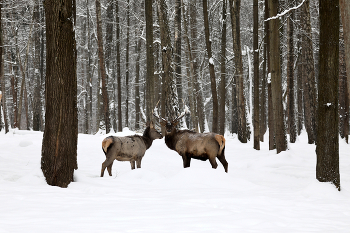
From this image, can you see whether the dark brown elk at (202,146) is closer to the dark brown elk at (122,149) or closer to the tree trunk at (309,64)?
the dark brown elk at (122,149)

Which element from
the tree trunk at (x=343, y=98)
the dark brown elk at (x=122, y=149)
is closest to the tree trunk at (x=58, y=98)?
the dark brown elk at (x=122, y=149)

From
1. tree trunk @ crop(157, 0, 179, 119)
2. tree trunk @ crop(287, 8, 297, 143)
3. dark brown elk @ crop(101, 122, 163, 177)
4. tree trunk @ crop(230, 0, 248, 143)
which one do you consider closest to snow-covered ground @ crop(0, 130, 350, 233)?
dark brown elk @ crop(101, 122, 163, 177)

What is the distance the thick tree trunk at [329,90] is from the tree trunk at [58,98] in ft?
15.8

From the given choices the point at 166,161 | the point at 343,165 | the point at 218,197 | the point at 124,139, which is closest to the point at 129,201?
the point at 218,197

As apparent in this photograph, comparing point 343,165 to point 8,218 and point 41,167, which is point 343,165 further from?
point 8,218

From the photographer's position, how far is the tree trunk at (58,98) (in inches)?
229

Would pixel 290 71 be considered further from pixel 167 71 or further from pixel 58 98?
pixel 58 98

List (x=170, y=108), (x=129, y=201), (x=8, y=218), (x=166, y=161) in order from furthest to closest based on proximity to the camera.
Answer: (x=170, y=108) → (x=166, y=161) → (x=129, y=201) → (x=8, y=218)

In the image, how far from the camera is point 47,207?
395 centimetres

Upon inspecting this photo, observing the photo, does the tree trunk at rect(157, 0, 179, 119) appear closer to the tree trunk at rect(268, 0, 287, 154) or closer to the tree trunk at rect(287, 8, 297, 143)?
the tree trunk at rect(268, 0, 287, 154)

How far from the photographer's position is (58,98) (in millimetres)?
5910

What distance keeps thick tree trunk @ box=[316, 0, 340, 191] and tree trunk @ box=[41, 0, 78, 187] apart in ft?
15.8

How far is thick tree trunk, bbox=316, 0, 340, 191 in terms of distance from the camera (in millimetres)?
6055

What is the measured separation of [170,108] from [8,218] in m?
10.1
